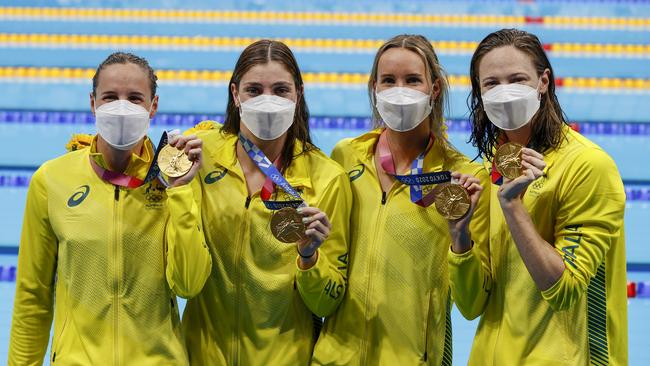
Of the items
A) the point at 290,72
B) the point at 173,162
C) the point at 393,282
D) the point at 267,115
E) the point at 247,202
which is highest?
the point at 290,72

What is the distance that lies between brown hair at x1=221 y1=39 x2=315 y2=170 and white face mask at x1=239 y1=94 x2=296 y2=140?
96mm

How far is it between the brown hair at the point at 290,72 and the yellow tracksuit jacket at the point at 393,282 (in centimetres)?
26

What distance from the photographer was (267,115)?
265cm

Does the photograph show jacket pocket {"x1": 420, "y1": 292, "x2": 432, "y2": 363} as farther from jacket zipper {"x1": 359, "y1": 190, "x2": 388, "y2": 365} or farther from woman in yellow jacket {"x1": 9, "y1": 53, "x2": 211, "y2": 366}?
woman in yellow jacket {"x1": 9, "y1": 53, "x2": 211, "y2": 366}

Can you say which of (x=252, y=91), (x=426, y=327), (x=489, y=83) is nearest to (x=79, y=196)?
(x=252, y=91)

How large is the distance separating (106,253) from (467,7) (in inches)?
272

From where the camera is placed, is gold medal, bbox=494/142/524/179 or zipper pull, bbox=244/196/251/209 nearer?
gold medal, bbox=494/142/524/179

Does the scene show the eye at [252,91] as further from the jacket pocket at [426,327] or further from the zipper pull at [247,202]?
the jacket pocket at [426,327]

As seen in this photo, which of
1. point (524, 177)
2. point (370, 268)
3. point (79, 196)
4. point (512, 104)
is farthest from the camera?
point (370, 268)

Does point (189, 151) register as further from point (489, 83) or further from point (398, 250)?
point (489, 83)

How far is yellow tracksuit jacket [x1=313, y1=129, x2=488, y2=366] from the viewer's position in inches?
107

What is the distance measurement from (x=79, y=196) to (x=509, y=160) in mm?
1133

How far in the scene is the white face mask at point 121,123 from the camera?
2.56m

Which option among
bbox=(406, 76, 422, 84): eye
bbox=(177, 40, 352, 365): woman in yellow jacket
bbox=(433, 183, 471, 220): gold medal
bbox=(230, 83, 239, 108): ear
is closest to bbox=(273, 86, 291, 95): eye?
bbox=(177, 40, 352, 365): woman in yellow jacket
